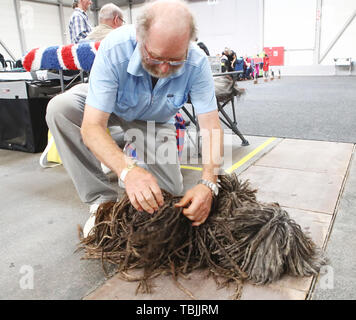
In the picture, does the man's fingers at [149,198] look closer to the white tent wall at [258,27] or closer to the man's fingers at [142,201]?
the man's fingers at [142,201]

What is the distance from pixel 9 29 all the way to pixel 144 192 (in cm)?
1542

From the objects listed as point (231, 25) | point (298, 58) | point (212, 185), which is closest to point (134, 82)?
point (212, 185)

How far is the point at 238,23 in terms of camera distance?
16.2 meters

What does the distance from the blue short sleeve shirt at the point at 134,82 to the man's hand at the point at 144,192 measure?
17.0 inches

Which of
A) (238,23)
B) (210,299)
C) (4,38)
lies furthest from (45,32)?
(210,299)

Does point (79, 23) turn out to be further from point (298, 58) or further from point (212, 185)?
Result: point (298, 58)

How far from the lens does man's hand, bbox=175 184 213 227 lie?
127 cm

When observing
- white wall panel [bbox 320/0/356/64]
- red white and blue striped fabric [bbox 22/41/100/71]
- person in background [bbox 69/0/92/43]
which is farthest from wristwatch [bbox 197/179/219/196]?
white wall panel [bbox 320/0/356/64]

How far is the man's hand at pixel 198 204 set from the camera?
1271 mm

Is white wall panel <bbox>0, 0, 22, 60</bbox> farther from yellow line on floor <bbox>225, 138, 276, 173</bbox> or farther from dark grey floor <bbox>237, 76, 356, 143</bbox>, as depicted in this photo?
yellow line on floor <bbox>225, 138, 276, 173</bbox>

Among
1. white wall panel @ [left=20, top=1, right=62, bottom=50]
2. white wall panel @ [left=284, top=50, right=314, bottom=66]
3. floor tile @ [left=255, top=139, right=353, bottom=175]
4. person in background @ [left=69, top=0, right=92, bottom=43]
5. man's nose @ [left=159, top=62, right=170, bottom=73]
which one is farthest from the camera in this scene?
white wall panel @ [left=284, top=50, right=314, bottom=66]

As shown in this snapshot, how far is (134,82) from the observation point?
161cm

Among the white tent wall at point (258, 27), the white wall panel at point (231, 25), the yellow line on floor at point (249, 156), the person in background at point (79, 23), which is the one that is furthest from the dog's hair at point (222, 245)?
the white wall panel at point (231, 25)

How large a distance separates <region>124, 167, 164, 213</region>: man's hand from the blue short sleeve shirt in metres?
0.43
